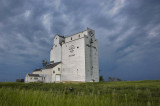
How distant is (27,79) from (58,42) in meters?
13.2

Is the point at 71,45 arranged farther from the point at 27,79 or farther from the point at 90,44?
the point at 27,79

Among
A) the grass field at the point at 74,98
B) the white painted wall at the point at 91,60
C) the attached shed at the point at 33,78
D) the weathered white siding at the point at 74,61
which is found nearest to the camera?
the grass field at the point at 74,98

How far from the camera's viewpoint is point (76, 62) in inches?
1104

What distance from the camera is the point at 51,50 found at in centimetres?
3641

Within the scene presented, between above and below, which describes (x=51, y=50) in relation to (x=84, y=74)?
above

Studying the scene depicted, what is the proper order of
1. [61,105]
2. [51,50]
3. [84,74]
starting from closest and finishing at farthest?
[61,105]
[84,74]
[51,50]

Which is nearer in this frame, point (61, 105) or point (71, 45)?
point (61, 105)

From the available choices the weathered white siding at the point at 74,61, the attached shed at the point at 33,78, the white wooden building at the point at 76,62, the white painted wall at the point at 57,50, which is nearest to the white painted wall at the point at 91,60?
the white wooden building at the point at 76,62

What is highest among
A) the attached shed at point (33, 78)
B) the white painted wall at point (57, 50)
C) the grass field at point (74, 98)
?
the white painted wall at point (57, 50)

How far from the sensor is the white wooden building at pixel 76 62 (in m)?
27.0

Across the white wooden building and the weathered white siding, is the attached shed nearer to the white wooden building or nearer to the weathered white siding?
the white wooden building

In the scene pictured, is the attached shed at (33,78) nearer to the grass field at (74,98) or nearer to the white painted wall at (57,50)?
the white painted wall at (57,50)

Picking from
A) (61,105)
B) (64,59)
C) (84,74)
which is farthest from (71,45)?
(61,105)

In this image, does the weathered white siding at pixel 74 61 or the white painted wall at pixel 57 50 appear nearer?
the weathered white siding at pixel 74 61
